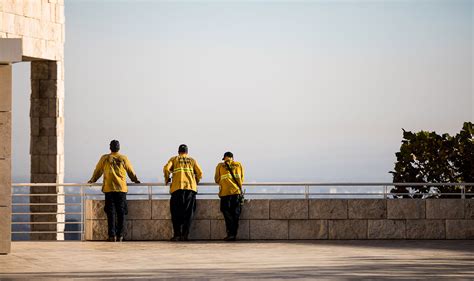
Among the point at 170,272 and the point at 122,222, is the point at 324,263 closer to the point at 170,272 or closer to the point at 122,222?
the point at 170,272

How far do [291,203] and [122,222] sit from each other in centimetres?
313

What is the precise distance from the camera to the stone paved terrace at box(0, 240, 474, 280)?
15305 millimetres

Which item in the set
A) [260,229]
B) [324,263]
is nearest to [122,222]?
[260,229]

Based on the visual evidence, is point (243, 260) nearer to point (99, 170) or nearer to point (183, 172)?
point (183, 172)

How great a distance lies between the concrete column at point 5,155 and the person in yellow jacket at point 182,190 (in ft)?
13.2

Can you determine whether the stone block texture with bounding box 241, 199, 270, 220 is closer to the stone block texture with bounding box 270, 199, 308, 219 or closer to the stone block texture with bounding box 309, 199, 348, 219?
the stone block texture with bounding box 270, 199, 308, 219

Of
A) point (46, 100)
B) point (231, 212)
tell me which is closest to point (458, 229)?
point (231, 212)

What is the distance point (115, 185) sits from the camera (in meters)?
22.0

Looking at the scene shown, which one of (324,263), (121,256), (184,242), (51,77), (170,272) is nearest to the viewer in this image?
(170,272)

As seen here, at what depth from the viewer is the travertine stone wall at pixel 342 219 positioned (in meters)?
22.3

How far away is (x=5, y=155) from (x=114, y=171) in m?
3.37

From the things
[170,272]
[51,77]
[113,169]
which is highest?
[51,77]

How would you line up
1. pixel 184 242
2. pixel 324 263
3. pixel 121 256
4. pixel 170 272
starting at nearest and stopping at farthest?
pixel 170 272 < pixel 324 263 < pixel 121 256 < pixel 184 242

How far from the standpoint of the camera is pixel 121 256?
1853cm
